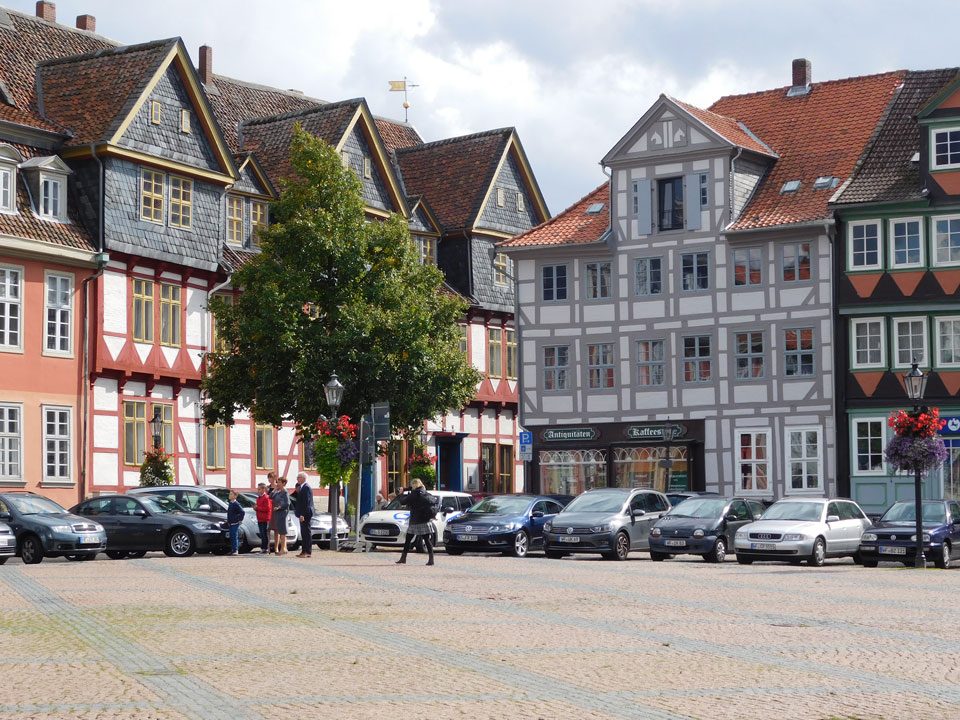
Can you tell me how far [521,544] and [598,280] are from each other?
56.0 feet

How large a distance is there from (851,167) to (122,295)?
21.5 m

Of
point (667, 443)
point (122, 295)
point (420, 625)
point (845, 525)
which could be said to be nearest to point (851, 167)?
point (667, 443)

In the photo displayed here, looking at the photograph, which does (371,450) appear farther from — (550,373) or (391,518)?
(550,373)

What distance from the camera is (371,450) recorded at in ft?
117

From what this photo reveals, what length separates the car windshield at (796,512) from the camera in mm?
33906

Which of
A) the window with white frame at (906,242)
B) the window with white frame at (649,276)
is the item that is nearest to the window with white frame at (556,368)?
the window with white frame at (649,276)

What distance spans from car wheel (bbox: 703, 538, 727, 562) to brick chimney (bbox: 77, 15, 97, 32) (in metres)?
31.2

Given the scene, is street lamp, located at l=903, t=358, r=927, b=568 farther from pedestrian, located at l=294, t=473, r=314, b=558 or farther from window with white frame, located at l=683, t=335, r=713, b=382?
window with white frame, located at l=683, t=335, r=713, b=382

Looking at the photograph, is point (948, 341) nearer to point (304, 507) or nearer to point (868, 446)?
point (868, 446)

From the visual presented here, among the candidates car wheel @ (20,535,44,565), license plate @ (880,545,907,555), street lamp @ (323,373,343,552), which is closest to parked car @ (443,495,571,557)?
street lamp @ (323,373,343,552)

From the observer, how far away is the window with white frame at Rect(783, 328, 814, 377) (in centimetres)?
4731

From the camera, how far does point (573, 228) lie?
52.2m

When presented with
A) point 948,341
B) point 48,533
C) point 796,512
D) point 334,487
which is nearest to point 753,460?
point 948,341

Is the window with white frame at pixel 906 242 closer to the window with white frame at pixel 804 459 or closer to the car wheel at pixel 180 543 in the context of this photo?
the window with white frame at pixel 804 459
